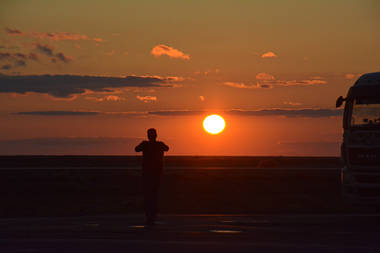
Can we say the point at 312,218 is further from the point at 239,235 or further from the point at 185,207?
the point at 185,207

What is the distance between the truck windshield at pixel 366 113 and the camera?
20.8 metres

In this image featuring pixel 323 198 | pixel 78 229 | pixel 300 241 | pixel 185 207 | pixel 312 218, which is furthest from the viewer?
pixel 323 198

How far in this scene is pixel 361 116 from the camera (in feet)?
69.2

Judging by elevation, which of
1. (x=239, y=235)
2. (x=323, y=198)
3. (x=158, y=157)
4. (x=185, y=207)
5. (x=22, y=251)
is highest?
(x=323, y=198)

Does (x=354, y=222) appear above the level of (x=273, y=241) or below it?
above

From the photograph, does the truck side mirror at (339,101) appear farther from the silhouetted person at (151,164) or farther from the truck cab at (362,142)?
the silhouetted person at (151,164)

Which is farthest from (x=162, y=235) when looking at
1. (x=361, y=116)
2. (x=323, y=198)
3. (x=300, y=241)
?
(x=323, y=198)

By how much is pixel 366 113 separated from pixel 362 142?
839mm

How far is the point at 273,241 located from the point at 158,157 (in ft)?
17.4

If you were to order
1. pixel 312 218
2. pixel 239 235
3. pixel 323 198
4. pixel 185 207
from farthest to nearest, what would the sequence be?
1. pixel 323 198
2. pixel 185 207
3. pixel 312 218
4. pixel 239 235

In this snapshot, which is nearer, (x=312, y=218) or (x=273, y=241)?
(x=273, y=241)

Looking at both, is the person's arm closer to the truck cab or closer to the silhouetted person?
the silhouetted person

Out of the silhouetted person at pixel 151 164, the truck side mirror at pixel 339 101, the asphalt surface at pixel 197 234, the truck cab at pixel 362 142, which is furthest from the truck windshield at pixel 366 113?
the silhouetted person at pixel 151 164

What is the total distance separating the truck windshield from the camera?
819 inches
